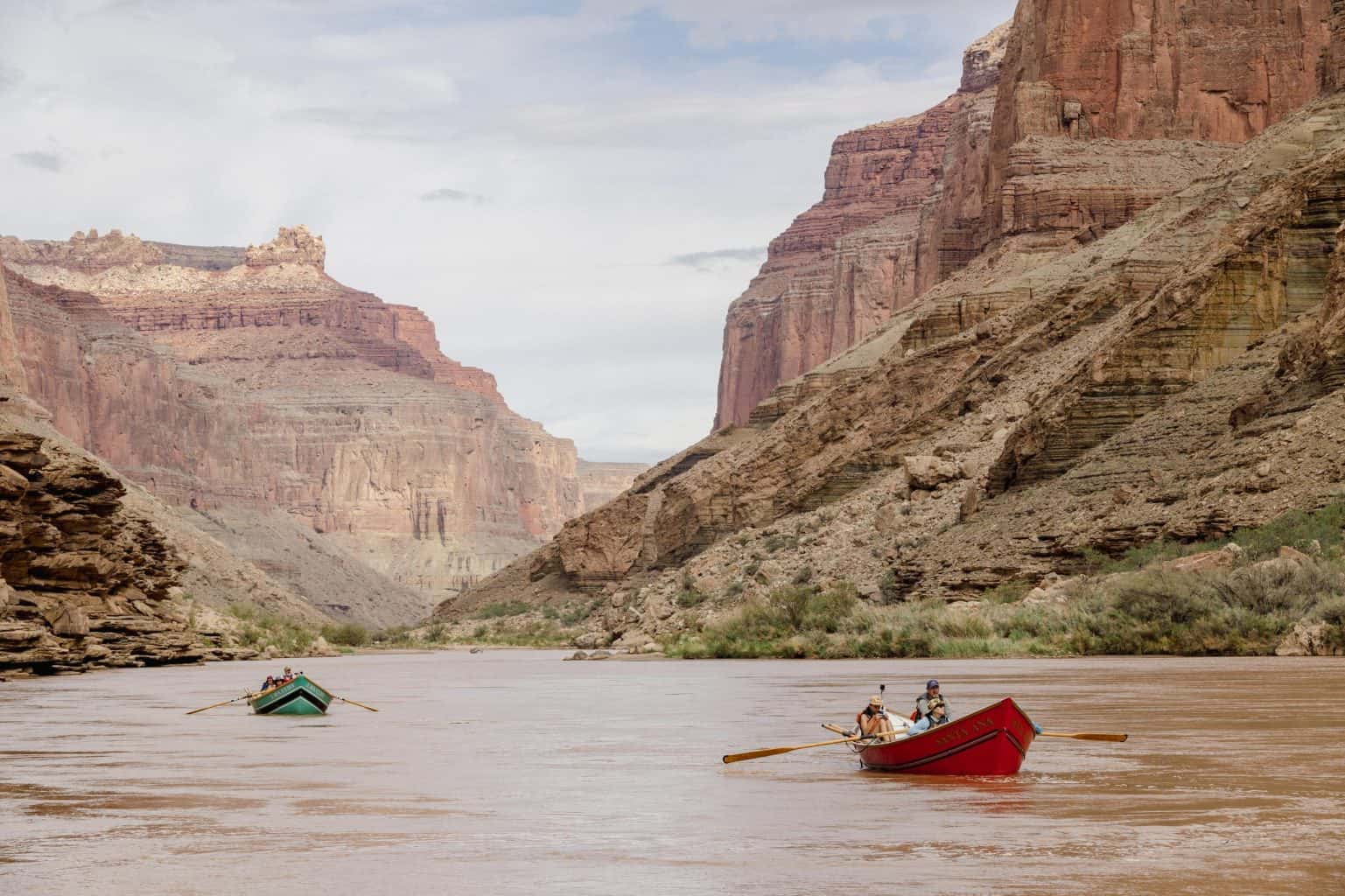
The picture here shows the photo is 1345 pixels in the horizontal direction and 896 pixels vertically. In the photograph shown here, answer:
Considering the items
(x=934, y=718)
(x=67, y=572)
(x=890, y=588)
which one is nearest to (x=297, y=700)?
(x=934, y=718)

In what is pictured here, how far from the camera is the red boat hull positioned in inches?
776

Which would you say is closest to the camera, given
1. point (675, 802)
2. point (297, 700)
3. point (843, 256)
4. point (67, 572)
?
point (675, 802)

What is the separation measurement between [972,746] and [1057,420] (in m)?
37.4

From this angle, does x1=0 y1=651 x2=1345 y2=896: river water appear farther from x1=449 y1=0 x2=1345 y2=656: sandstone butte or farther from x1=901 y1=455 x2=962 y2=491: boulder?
x1=901 y1=455 x2=962 y2=491: boulder

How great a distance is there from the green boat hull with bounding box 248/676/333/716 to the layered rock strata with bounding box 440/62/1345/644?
69.9 ft

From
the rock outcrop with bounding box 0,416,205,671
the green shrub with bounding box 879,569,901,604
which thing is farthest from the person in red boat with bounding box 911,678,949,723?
the green shrub with bounding box 879,569,901,604

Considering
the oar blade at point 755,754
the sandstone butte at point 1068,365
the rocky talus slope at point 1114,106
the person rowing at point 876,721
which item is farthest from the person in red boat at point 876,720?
the rocky talus slope at point 1114,106

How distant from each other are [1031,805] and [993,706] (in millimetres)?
1560

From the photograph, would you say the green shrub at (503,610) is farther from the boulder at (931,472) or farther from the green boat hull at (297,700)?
the green boat hull at (297,700)

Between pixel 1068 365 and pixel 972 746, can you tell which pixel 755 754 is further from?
pixel 1068 365

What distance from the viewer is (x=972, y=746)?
20156 millimetres

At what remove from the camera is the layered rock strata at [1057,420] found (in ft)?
163

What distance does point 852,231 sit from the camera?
163m

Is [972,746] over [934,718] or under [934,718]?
under
